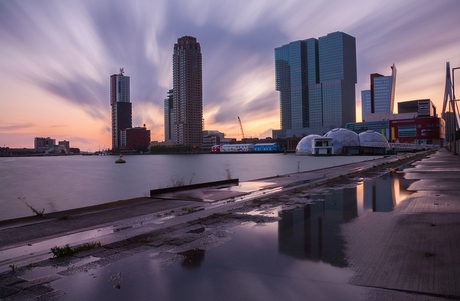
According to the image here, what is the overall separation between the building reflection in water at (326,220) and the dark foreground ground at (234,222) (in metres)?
0.31

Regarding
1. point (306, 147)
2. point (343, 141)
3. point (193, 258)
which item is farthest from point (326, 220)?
point (306, 147)

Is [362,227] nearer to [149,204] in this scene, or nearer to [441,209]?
[441,209]

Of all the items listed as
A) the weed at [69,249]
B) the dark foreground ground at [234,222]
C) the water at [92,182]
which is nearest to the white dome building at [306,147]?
the water at [92,182]

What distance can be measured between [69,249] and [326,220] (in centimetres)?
595

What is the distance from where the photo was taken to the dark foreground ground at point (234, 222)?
4.83 metres

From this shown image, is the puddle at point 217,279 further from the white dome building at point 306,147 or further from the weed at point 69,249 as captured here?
the white dome building at point 306,147

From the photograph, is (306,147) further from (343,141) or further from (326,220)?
(326,220)

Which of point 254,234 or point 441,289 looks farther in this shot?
point 254,234

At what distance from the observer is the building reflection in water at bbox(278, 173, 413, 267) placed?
6.27m

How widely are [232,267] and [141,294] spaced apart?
1.51 m

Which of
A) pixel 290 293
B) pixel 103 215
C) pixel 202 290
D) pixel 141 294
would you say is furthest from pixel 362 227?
pixel 103 215

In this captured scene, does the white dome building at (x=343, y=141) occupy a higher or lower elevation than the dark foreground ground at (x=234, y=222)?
higher

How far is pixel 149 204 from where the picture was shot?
Answer: 44.3ft

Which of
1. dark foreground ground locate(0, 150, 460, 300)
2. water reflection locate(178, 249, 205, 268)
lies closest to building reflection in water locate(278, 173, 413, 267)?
dark foreground ground locate(0, 150, 460, 300)
